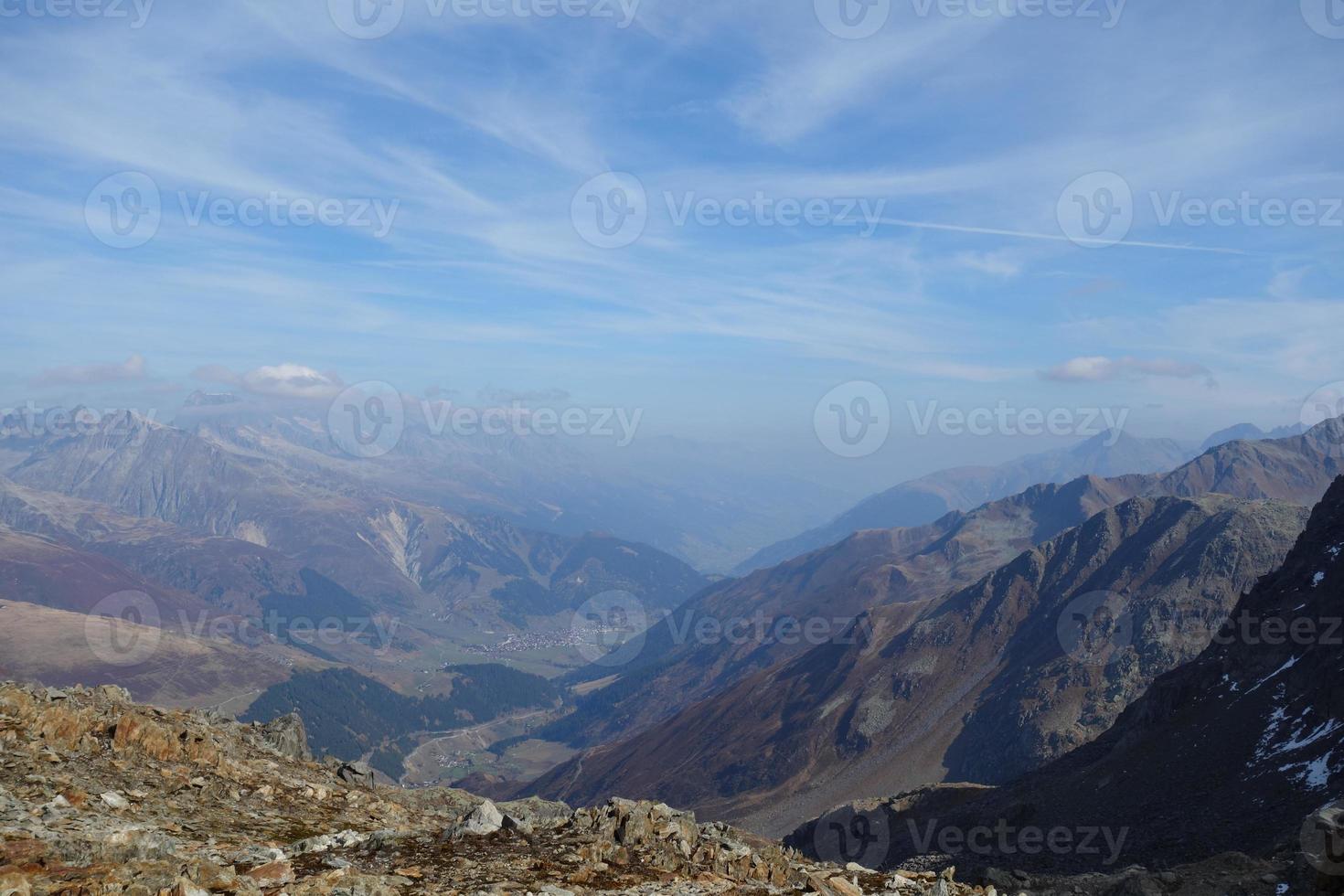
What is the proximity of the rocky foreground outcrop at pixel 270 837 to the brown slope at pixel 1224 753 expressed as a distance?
56.0 meters

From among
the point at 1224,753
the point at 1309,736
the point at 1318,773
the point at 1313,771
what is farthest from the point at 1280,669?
the point at 1318,773

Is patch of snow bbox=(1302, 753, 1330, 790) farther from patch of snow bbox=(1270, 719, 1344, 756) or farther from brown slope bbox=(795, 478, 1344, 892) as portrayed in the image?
patch of snow bbox=(1270, 719, 1344, 756)

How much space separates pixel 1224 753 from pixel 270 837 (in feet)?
343

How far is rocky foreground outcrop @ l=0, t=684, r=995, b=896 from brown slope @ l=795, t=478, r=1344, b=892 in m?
56.0

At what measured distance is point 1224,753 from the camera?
3519 inches

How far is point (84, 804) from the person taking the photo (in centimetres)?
2128

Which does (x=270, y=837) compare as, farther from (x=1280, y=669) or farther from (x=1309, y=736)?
(x=1280, y=669)

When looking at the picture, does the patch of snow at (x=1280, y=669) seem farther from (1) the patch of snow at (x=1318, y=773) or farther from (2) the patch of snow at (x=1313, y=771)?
(1) the patch of snow at (x=1318, y=773)

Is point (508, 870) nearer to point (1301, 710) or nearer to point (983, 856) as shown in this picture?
point (983, 856)

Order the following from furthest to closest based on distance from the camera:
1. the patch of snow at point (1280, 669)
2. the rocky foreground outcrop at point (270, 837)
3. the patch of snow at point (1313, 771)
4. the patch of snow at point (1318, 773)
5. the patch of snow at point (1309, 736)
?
1. the patch of snow at point (1280, 669)
2. the patch of snow at point (1309, 736)
3. the patch of snow at point (1313, 771)
4. the patch of snow at point (1318, 773)
5. the rocky foreground outcrop at point (270, 837)

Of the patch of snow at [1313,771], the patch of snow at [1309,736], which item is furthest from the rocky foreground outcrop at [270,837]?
the patch of snow at [1309,736]

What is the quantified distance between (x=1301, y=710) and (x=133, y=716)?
112 metres

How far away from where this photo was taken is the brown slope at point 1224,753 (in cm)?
7044

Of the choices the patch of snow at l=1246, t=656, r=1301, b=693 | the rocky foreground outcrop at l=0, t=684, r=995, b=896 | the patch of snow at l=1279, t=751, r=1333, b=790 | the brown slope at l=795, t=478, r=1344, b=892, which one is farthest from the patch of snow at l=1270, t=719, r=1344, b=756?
the rocky foreground outcrop at l=0, t=684, r=995, b=896
